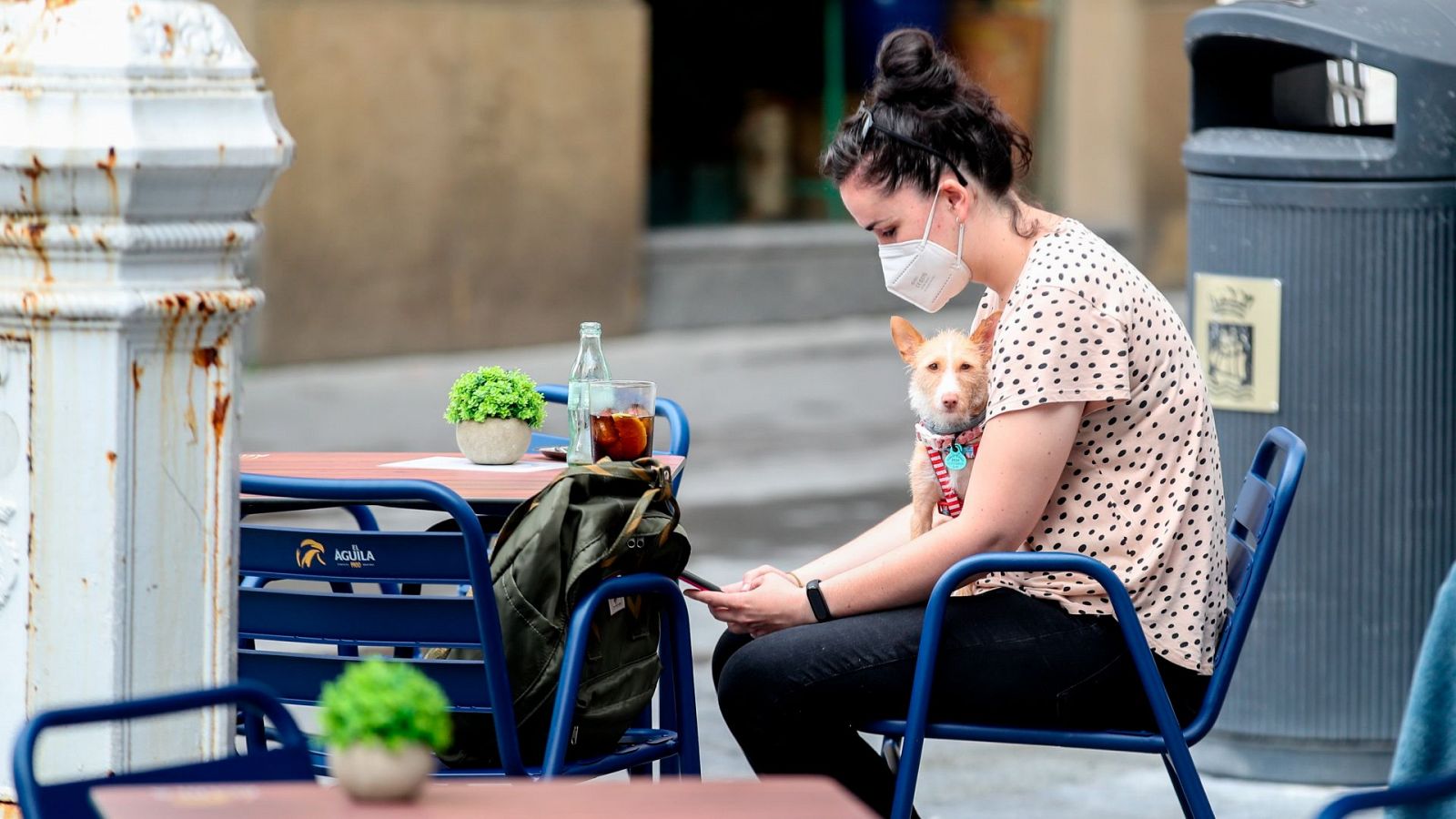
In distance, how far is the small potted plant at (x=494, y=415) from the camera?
3.58 metres

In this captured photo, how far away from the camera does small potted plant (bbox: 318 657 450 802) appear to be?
184cm

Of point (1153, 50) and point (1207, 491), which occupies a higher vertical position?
point (1153, 50)

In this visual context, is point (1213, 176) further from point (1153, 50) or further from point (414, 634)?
point (1153, 50)

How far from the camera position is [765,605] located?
3217 millimetres

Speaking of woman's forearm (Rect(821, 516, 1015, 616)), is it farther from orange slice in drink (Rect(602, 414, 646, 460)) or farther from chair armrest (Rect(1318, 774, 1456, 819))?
chair armrest (Rect(1318, 774, 1456, 819))

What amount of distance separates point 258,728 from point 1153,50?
446 inches

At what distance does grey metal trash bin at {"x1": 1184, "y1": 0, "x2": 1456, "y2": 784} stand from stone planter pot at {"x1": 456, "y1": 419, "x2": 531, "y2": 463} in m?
1.63

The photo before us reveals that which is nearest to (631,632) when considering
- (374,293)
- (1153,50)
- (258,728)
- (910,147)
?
(258,728)

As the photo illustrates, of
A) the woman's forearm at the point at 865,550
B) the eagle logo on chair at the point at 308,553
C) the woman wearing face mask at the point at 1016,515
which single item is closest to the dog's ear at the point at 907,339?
the woman wearing face mask at the point at 1016,515

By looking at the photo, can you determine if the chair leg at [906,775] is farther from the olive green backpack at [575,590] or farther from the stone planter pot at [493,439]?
the stone planter pot at [493,439]

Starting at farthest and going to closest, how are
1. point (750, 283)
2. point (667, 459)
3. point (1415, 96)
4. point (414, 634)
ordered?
1. point (750, 283)
2. point (1415, 96)
3. point (667, 459)
4. point (414, 634)

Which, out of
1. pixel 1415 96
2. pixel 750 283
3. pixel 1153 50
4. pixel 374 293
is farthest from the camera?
pixel 1153 50

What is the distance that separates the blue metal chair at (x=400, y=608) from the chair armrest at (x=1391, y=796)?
121cm

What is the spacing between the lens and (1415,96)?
418cm
